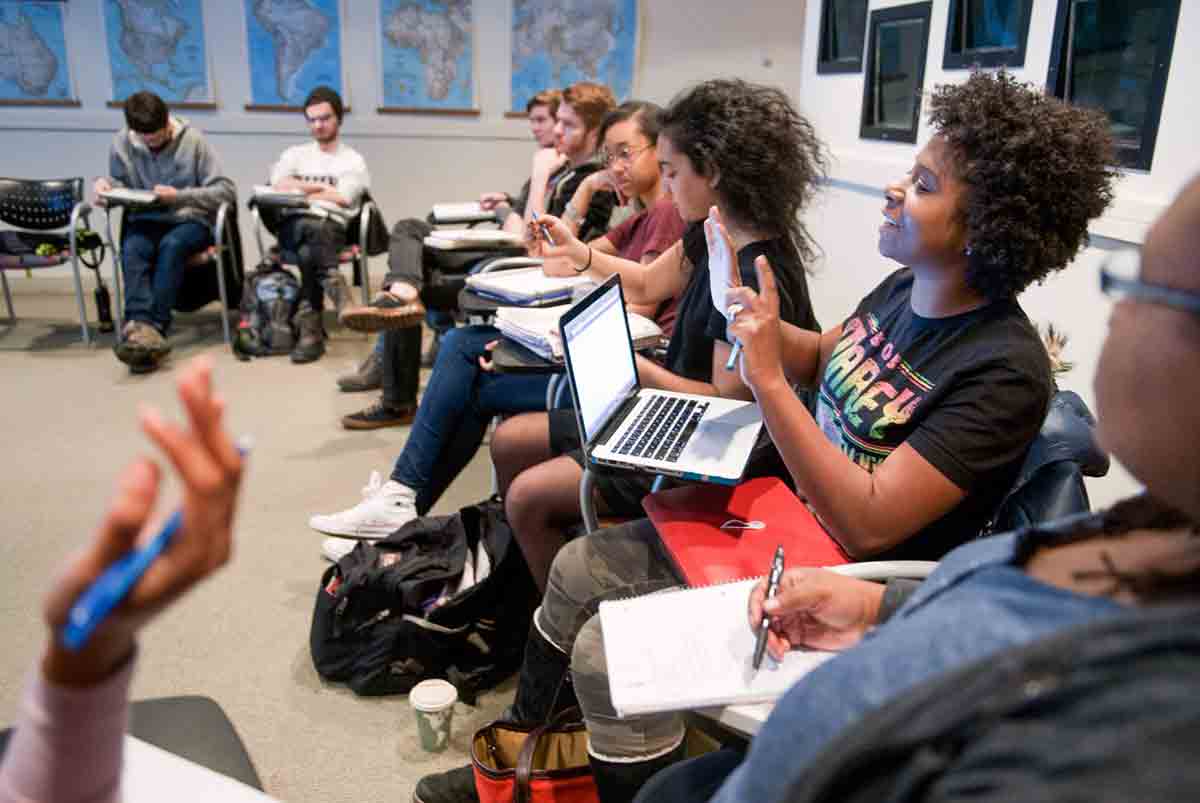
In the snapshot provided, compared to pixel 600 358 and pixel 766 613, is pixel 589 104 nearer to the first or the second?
pixel 600 358

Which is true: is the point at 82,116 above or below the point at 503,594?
above

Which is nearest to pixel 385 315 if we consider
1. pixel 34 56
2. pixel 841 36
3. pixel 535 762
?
pixel 535 762

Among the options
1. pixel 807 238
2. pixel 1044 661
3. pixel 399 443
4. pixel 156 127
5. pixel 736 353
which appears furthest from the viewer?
pixel 156 127

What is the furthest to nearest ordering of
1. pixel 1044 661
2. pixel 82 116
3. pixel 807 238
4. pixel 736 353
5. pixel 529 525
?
pixel 82 116 → pixel 807 238 → pixel 529 525 → pixel 736 353 → pixel 1044 661

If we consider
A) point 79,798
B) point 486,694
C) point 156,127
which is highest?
point 156,127

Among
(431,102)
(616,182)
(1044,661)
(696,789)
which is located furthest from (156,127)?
(1044,661)

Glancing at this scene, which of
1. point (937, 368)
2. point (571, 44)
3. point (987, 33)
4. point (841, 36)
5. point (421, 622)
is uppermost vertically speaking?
point (571, 44)

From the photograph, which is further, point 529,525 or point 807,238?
point 807,238

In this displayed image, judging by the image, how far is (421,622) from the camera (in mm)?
2025

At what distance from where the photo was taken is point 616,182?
2.90 m

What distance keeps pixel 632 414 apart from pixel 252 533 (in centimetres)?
153

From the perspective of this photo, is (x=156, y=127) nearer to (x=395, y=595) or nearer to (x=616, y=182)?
(x=616, y=182)

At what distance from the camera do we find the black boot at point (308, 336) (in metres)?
4.42

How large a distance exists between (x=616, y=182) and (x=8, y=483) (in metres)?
2.27
